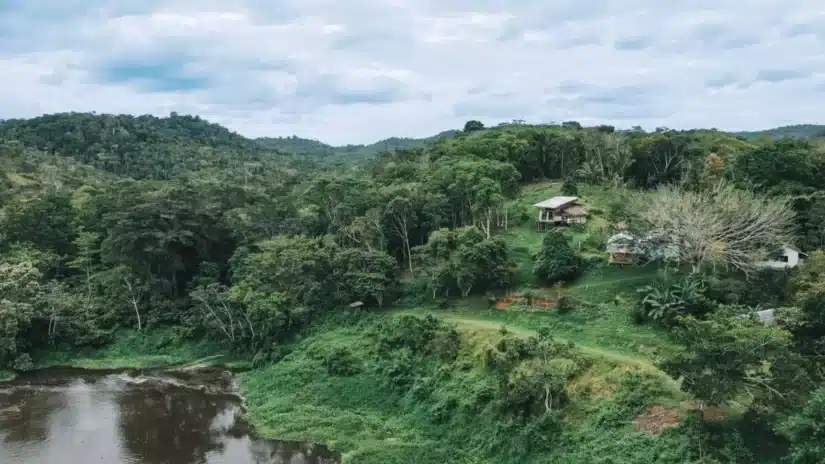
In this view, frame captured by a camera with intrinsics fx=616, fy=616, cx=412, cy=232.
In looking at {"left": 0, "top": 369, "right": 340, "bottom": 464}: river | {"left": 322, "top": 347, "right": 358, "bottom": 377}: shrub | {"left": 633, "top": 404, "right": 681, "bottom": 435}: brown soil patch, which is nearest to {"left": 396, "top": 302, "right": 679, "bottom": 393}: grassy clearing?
{"left": 633, "top": 404, "right": 681, "bottom": 435}: brown soil patch

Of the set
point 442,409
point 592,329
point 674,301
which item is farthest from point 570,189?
point 442,409

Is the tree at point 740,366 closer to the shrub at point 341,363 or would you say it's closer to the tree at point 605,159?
the shrub at point 341,363

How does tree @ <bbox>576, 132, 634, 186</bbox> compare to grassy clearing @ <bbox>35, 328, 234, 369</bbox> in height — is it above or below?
above

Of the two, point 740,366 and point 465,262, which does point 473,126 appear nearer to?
point 465,262

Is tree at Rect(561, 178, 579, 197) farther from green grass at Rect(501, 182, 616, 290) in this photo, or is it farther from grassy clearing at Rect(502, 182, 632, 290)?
grassy clearing at Rect(502, 182, 632, 290)

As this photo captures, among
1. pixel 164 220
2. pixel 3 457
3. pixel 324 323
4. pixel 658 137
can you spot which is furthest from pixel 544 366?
pixel 658 137

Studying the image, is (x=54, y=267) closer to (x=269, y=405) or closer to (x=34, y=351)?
(x=34, y=351)
